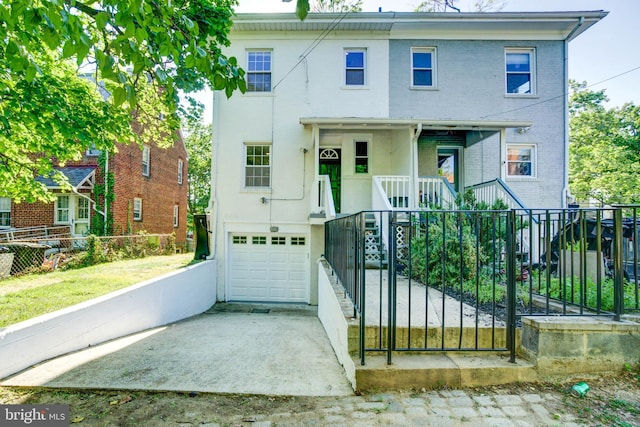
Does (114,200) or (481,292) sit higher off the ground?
(114,200)

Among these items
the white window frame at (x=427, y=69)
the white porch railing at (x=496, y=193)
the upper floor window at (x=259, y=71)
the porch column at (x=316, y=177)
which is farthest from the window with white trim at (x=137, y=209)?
the white porch railing at (x=496, y=193)

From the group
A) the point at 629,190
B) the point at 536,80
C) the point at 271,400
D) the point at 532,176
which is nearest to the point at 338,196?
the point at 532,176

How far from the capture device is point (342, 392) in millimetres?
2992

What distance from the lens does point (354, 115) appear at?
10.3m

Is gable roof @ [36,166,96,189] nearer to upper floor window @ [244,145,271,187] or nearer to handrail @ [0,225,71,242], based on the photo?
handrail @ [0,225,71,242]

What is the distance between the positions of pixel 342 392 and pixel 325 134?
8779 millimetres

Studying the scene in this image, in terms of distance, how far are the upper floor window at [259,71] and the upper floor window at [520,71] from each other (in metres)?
7.88

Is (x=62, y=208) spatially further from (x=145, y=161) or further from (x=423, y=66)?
(x=423, y=66)

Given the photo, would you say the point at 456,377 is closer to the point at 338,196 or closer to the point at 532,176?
the point at 338,196

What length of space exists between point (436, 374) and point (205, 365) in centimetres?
259

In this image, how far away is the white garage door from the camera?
10.2 meters

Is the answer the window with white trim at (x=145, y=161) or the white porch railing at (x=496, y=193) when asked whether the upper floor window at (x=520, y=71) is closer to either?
the white porch railing at (x=496, y=193)

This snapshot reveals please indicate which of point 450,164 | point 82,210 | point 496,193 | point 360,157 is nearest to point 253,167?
point 360,157

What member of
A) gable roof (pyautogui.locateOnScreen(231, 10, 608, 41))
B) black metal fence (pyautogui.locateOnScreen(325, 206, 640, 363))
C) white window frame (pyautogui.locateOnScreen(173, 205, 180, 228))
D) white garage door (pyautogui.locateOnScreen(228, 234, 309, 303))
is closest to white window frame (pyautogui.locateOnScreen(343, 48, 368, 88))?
gable roof (pyautogui.locateOnScreen(231, 10, 608, 41))
